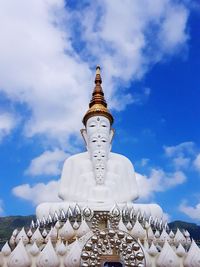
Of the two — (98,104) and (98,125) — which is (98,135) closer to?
(98,125)

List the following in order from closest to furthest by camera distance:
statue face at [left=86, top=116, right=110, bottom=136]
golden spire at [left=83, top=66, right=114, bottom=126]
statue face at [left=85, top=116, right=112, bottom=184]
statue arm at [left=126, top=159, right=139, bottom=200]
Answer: statue face at [left=85, top=116, right=112, bottom=184]
statue arm at [left=126, top=159, right=139, bottom=200]
statue face at [left=86, top=116, right=110, bottom=136]
golden spire at [left=83, top=66, right=114, bottom=126]

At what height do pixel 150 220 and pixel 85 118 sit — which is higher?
pixel 85 118

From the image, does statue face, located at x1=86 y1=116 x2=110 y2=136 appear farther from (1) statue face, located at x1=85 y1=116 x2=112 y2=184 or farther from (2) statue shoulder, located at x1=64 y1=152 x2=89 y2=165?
(2) statue shoulder, located at x1=64 y1=152 x2=89 y2=165

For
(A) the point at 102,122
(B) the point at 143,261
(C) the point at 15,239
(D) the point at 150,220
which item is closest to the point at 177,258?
(B) the point at 143,261

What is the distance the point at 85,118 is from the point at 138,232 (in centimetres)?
557

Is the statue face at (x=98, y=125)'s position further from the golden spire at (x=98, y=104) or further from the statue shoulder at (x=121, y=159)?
the statue shoulder at (x=121, y=159)

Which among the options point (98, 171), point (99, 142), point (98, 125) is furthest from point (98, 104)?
point (98, 171)

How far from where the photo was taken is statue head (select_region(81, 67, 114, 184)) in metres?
12.0

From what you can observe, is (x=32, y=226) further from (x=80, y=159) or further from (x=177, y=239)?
(x=177, y=239)

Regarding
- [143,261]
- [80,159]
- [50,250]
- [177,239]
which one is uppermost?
[80,159]

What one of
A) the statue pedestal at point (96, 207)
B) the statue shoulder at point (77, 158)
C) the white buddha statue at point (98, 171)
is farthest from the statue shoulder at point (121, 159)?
the statue pedestal at point (96, 207)

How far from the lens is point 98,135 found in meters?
12.3

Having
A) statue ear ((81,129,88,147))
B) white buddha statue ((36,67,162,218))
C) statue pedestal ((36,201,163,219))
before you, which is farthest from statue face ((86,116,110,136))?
statue pedestal ((36,201,163,219))

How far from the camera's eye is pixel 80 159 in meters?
12.8
